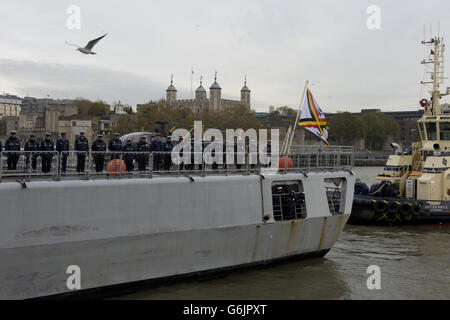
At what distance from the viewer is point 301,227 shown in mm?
15234

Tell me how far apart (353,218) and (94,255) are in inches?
660

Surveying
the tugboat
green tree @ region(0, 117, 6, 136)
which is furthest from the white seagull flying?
green tree @ region(0, 117, 6, 136)

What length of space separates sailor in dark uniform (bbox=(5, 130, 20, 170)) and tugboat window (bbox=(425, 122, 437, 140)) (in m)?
21.2

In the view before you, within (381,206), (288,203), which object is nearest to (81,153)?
(288,203)

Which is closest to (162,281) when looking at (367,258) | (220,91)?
(367,258)

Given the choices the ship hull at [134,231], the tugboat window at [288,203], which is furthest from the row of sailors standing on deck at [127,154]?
the tugboat window at [288,203]

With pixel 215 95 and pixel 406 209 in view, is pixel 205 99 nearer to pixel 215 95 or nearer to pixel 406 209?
pixel 215 95

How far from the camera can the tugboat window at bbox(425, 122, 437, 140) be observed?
26.9 meters

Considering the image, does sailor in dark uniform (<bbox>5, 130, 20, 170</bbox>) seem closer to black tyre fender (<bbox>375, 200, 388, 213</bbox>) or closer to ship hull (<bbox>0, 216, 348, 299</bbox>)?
ship hull (<bbox>0, 216, 348, 299</bbox>)

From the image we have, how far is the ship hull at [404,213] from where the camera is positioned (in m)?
24.6

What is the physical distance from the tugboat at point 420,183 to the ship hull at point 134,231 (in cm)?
1043
